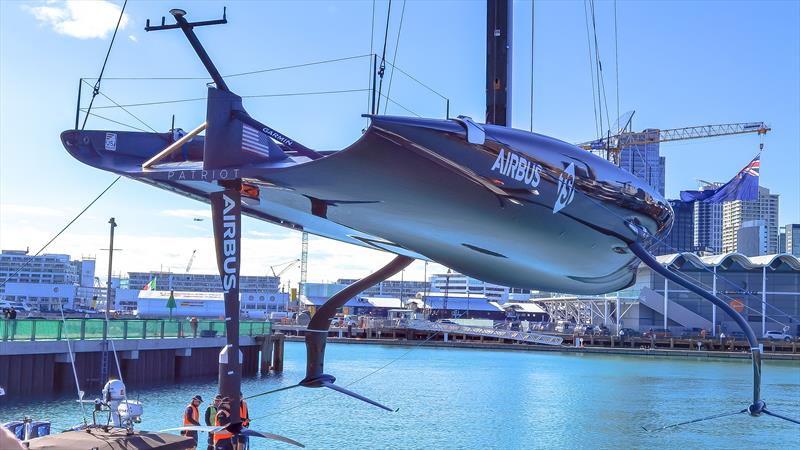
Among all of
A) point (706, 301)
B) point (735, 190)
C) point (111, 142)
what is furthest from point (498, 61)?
point (706, 301)

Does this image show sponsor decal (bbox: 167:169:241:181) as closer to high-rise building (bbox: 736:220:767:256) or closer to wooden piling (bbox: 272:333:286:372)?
wooden piling (bbox: 272:333:286:372)

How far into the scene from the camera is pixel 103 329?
3822 centimetres

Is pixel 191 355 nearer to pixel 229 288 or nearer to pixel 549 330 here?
pixel 229 288

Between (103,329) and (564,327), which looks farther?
(564,327)

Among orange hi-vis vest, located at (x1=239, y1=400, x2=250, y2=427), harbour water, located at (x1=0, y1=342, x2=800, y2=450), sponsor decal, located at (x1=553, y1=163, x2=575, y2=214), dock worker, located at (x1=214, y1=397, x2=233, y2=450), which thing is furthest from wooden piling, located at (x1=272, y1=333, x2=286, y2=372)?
sponsor decal, located at (x1=553, y1=163, x2=575, y2=214)

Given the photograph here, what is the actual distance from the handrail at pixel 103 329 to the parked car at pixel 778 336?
64.8 metres

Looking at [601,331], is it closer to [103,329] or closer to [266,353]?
[266,353]

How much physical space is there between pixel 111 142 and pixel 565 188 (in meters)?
7.32

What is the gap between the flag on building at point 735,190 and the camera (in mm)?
44344

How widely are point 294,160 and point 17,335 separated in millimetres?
26160

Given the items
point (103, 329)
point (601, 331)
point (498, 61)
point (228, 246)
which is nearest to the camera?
point (228, 246)

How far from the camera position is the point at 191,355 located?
45.8 metres

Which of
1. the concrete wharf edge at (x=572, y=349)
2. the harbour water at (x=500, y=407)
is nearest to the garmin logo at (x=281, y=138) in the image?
the harbour water at (x=500, y=407)

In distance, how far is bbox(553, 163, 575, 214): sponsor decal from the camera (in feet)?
37.9
